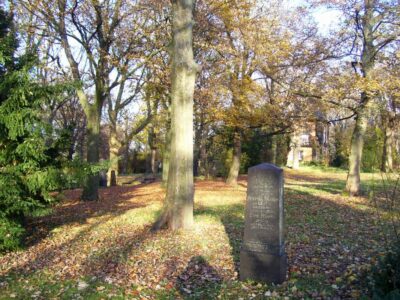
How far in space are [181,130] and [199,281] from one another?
472cm

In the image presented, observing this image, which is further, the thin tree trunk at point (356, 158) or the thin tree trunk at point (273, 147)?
the thin tree trunk at point (273, 147)

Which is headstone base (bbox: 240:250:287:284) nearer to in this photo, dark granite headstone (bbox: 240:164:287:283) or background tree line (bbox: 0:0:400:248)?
dark granite headstone (bbox: 240:164:287:283)

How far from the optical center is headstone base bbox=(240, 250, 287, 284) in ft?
20.5

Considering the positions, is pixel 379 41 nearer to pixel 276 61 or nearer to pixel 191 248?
pixel 276 61

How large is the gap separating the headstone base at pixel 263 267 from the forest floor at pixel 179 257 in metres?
0.14

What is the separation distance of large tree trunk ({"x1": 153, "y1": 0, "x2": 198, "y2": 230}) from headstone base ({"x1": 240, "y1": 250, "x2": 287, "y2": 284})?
13.0ft

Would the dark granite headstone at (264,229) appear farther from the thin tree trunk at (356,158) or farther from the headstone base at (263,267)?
the thin tree trunk at (356,158)

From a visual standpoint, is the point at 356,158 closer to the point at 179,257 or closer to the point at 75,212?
the point at 179,257

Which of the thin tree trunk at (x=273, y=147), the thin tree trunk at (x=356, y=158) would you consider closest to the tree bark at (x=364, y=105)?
A: the thin tree trunk at (x=356, y=158)

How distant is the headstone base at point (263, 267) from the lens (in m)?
6.25

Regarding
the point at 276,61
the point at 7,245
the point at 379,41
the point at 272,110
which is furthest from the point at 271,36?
the point at 7,245

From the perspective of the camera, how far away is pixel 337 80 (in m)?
15.9

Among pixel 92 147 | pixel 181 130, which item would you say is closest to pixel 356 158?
pixel 181 130

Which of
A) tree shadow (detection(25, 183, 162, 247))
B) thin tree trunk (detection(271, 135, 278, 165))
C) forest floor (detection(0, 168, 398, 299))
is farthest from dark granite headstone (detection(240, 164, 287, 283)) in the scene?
thin tree trunk (detection(271, 135, 278, 165))
